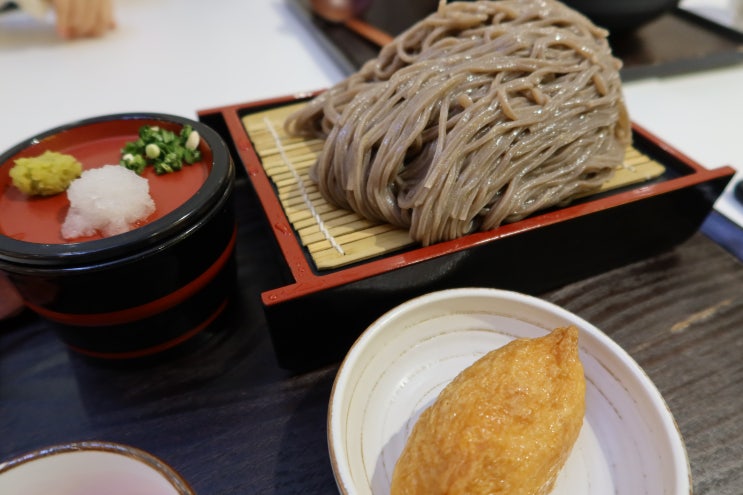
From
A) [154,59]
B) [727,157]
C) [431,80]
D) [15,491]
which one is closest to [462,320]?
[431,80]

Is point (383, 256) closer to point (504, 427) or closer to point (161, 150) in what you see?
point (504, 427)

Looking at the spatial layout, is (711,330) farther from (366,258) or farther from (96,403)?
(96,403)

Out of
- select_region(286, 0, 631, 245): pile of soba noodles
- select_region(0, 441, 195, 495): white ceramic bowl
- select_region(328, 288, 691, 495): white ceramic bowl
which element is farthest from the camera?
select_region(286, 0, 631, 245): pile of soba noodles

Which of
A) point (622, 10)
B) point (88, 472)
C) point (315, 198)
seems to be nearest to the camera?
point (88, 472)

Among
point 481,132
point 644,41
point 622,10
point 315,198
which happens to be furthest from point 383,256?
point 644,41

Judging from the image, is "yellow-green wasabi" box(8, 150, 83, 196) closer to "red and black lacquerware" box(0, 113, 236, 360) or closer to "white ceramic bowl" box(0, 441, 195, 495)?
"red and black lacquerware" box(0, 113, 236, 360)

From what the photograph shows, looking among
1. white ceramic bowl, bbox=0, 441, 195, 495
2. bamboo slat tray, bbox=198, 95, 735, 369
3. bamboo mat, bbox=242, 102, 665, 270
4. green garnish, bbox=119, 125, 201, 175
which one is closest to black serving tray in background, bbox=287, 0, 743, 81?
bamboo mat, bbox=242, 102, 665, 270

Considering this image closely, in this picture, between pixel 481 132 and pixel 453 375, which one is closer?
pixel 453 375
